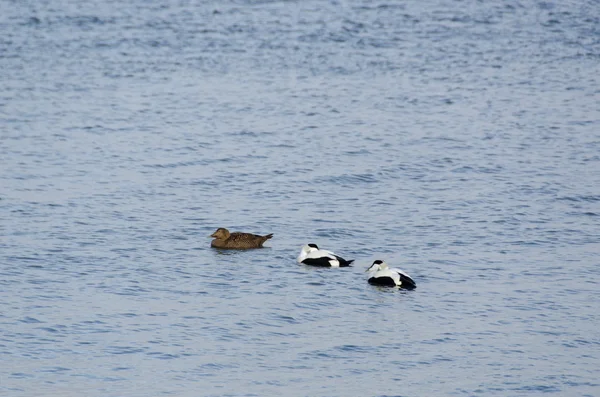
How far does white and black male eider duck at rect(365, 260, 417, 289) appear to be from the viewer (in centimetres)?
1777

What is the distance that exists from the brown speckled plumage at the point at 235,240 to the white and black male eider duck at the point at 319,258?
129 centimetres

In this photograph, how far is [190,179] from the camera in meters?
24.9

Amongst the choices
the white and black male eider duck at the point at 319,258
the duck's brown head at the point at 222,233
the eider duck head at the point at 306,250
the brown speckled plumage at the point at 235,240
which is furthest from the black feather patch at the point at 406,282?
the duck's brown head at the point at 222,233

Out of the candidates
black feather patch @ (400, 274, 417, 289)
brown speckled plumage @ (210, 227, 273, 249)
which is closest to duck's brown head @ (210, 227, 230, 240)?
brown speckled plumage @ (210, 227, 273, 249)

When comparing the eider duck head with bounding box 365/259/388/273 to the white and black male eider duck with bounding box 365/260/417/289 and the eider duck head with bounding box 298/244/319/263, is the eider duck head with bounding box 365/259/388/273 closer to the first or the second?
the white and black male eider duck with bounding box 365/260/417/289

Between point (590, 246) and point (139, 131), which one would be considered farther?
point (139, 131)

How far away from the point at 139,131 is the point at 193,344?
13.9m

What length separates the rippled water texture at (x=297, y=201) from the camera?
15391 millimetres

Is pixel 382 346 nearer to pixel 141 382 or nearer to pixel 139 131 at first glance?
pixel 141 382

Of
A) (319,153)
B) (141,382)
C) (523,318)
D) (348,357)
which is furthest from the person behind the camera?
(319,153)

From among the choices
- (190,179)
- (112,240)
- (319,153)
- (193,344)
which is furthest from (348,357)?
(319,153)

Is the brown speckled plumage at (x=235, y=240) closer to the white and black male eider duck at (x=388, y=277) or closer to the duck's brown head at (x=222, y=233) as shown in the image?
the duck's brown head at (x=222, y=233)

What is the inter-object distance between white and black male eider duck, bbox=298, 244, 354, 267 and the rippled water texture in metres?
0.31

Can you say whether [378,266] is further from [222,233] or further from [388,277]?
[222,233]
